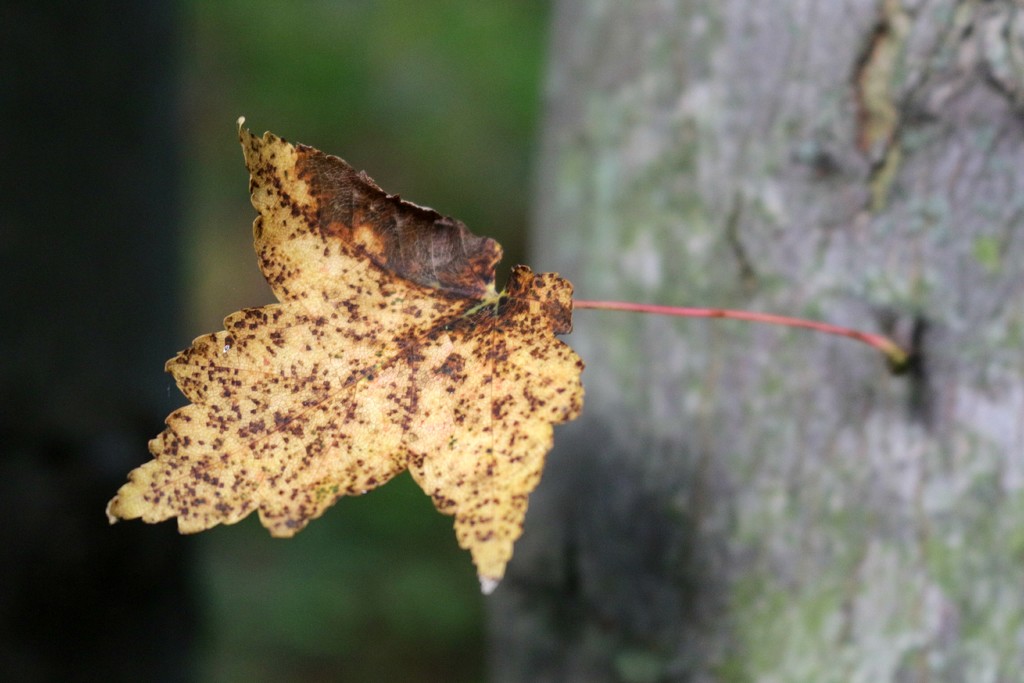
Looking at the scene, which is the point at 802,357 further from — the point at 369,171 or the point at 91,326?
the point at 369,171

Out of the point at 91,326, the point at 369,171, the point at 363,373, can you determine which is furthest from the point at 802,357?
the point at 369,171

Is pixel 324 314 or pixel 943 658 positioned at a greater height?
pixel 324 314

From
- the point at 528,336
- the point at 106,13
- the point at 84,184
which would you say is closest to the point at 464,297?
the point at 528,336

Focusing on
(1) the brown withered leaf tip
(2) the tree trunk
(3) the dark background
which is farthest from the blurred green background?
(1) the brown withered leaf tip

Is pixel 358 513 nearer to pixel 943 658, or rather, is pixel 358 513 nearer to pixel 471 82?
pixel 471 82

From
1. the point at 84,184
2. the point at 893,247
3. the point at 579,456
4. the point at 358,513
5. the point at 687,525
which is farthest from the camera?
the point at 358,513

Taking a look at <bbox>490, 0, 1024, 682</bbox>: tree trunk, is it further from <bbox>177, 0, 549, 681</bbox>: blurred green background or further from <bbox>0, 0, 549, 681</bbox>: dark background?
<bbox>177, 0, 549, 681</bbox>: blurred green background

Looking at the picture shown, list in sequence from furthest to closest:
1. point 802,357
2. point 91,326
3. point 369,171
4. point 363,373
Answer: point 369,171
point 91,326
point 802,357
point 363,373
